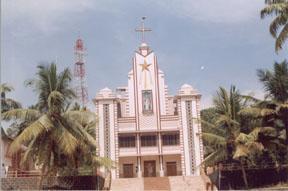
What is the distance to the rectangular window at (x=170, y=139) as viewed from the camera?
41750 mm

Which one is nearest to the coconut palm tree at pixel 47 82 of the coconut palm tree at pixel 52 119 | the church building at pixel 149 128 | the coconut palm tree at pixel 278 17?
the coconut palm tree at pixel 52 119

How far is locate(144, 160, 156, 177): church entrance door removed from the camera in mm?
41375

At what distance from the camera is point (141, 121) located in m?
42.2

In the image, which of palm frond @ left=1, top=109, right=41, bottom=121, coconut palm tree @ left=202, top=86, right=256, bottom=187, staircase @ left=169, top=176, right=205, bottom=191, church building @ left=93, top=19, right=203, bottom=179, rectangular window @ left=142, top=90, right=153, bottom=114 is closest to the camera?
palm frond @ left=1, top=109, right=41, bottom=121

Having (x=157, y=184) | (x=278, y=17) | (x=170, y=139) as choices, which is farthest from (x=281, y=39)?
(x=170, y=139)

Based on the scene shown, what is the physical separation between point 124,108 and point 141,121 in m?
2.90

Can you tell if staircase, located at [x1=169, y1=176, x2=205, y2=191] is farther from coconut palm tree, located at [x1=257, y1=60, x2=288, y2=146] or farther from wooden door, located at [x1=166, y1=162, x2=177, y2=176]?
coconut palm tree, located at [x1=257, y1=60, x2=288, y2=146]

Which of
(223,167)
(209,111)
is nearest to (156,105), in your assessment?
(209,111)

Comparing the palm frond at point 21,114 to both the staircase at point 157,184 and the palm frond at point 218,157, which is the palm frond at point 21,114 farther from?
the staircase at point 157,184

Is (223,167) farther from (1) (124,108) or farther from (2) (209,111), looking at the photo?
(2) (209,111)

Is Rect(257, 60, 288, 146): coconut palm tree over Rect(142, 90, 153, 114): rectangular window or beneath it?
beneath

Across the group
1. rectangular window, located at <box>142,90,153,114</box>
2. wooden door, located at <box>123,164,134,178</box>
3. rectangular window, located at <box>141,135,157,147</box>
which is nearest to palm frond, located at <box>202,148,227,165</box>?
rectangular window, located at <box>141,135,157,147</box>

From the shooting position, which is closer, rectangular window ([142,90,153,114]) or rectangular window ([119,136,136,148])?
rectangular window ([119,136,136,148])

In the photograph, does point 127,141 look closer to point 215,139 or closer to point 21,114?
point 215,139
